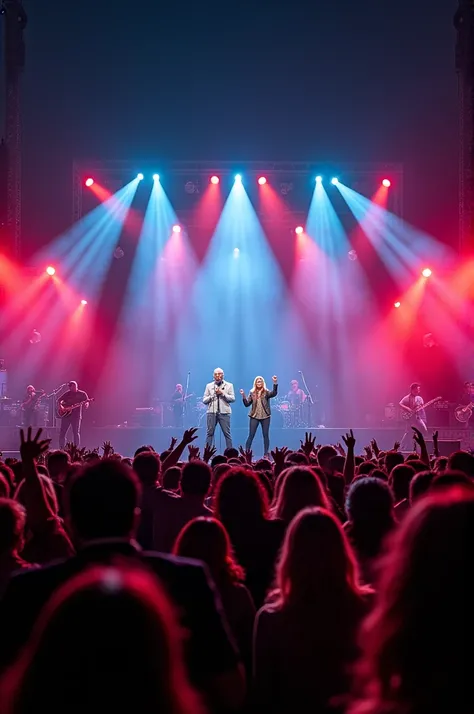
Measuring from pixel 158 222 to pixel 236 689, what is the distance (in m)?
21.9

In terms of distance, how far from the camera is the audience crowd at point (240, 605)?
1.21m

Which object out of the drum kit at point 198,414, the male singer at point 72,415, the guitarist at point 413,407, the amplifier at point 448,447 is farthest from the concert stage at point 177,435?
the amplifier at point 448,447

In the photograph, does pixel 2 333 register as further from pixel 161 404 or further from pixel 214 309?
pixel 214 309

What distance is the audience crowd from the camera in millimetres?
1211

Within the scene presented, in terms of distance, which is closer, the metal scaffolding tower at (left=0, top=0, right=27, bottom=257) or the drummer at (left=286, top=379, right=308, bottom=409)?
the metal scaffolding tower at (left=0, top=0, right=27, bottom=257)

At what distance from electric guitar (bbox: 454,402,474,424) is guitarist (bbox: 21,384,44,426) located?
10854 millimetres

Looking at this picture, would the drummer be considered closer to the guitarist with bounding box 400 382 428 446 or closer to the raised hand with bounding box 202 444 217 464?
the guitarist with bounding box 400 382 428 446

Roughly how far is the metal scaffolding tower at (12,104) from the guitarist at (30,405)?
355 centimetres

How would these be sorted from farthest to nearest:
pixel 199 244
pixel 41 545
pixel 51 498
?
pixel 199 244
pixel 51 498
pixel 41 545

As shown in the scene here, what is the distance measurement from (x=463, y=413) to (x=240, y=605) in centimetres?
1847

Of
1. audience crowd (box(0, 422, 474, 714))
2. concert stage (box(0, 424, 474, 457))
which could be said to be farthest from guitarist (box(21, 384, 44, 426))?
audience crowd (box(0, 422, 474, 714))

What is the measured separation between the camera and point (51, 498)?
4.61 meters

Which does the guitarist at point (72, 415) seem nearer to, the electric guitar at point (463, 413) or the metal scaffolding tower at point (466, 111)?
the electric guitar at point (463, 413)

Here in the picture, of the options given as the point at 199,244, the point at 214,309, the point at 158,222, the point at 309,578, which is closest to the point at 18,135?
the point at 158,222
